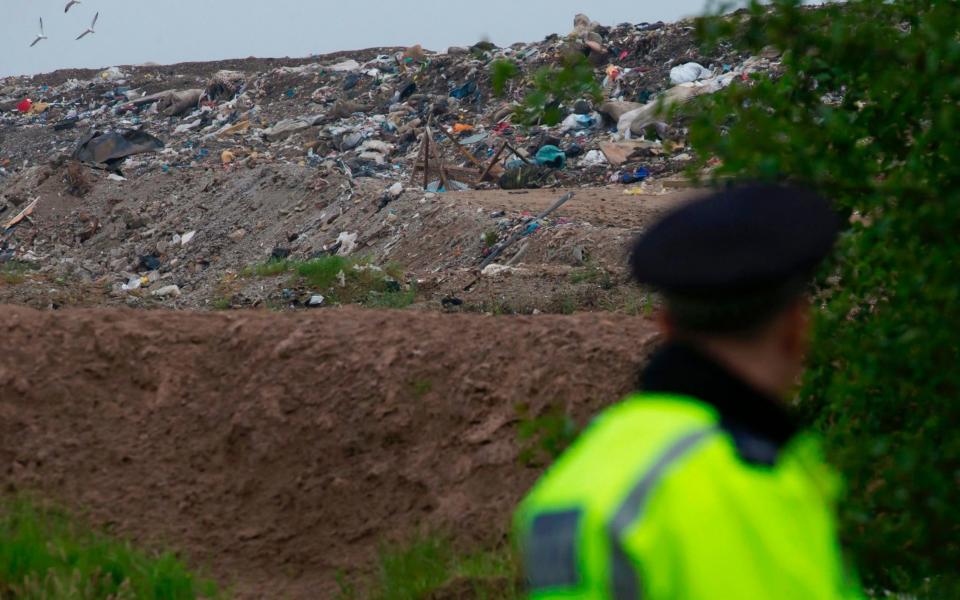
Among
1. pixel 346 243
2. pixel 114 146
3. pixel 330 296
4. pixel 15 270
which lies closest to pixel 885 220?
pixel 330 296

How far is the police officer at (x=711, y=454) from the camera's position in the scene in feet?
3.36

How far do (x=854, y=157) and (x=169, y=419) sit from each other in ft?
10.4

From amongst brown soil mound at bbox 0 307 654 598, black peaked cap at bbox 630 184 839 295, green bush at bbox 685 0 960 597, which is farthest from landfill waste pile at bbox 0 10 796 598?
green bush at bbox 685 0 960 597

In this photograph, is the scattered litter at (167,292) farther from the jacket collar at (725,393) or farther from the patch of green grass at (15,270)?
the jacket collar at (725,393)

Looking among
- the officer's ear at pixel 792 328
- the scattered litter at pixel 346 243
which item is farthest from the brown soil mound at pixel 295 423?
the scattered litter at pixel 346 243

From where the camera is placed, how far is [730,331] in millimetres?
1179

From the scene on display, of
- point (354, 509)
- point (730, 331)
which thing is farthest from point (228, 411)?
point (730, 331)

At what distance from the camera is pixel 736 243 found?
45.7 inches

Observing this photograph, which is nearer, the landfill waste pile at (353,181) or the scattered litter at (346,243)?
the landfill waste pile at (353,181)

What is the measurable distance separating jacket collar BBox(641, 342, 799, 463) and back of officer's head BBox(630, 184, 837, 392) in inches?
1.1

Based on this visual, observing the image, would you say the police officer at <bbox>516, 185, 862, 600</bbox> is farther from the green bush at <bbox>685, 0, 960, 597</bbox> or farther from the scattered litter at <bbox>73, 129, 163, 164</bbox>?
the scattered litter at <bbox>73, 129, 163, 164</bbox>

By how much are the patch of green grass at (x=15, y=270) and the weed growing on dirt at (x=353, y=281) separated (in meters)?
2.85

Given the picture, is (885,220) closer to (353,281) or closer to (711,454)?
(711,454)

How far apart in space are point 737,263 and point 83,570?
316 cm
